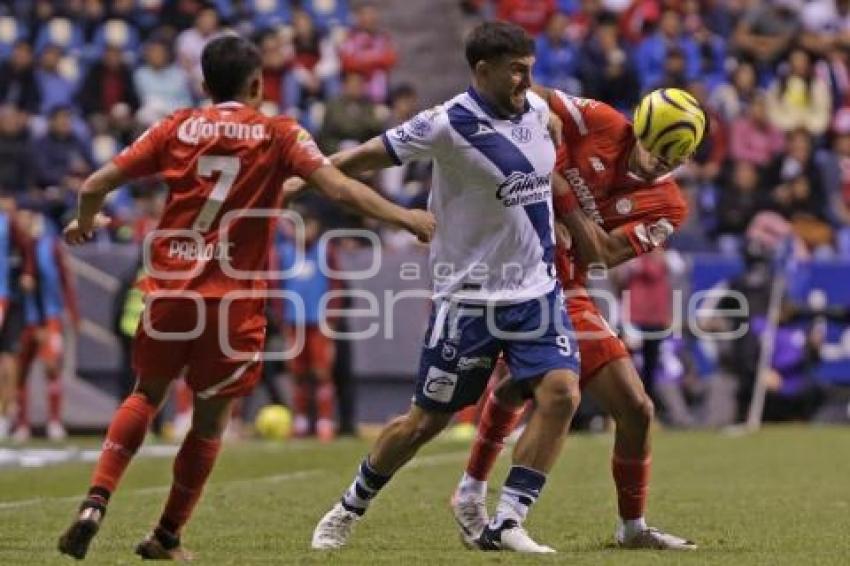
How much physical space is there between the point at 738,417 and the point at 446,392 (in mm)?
14362

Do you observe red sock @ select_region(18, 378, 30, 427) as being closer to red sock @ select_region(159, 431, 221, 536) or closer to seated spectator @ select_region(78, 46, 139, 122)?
seated spectator @ select_region(78, 46, 139, 122)

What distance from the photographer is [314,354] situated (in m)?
22.5

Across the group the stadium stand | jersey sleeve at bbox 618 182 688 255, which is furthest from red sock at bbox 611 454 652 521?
the stadium stand

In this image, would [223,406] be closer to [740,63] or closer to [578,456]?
[578,456]

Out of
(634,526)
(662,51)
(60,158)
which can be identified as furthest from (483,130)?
(662,51)

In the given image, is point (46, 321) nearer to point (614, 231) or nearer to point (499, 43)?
point (614, 231)

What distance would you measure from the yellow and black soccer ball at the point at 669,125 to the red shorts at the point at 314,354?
41.4 feet

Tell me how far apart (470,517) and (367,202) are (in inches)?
77.1

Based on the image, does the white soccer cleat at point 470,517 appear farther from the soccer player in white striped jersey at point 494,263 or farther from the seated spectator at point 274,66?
the seated spectator at point 274,66

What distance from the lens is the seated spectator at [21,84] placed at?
85.7ft

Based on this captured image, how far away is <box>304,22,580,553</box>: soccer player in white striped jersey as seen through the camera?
951cm

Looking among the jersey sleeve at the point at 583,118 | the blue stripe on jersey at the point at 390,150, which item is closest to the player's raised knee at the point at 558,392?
the blue stripe on jersey at the point at 390,150

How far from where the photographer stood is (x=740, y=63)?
28.4 meters

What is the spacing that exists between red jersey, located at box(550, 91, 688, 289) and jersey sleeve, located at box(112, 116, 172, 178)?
1.97 meters
